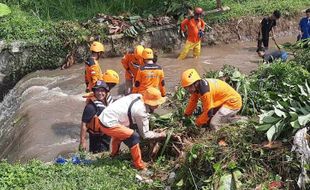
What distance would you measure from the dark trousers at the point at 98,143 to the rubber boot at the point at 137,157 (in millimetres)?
1356

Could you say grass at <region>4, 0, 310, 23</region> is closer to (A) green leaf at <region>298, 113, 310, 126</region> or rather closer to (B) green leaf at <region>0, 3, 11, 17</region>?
(B) green leaf at <region>0, 3, 11, 17</region>

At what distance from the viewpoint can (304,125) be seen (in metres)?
6.11

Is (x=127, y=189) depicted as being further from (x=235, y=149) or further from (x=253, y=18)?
(x=253, y=18)

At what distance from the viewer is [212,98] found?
7.52 metres

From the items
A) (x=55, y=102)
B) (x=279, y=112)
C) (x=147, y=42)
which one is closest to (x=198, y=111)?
(x=279, y=112)

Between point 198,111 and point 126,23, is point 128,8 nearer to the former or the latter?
point 126,23

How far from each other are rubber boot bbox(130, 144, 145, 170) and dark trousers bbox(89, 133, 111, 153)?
136 centimetres

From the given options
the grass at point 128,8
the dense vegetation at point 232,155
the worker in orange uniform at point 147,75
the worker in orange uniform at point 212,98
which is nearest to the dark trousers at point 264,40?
the grass at point 128,8

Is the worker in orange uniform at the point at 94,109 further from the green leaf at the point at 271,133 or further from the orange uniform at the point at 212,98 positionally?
the green leaf at the point at 271,133

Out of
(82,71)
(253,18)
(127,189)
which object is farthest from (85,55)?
(127,189)

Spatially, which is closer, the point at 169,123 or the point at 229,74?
the point at 169,123

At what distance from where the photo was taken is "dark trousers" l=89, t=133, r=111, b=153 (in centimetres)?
826

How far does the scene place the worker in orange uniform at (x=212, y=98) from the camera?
23.6 feet

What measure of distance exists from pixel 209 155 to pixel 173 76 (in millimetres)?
Result: 7041
